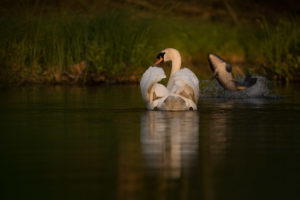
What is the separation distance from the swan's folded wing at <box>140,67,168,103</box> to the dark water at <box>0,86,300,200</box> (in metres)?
0.31

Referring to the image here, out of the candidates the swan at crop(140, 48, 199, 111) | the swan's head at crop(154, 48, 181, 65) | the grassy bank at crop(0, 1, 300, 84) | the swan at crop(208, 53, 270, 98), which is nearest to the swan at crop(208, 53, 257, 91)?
the swan at crop(208, 53, 270, 98)

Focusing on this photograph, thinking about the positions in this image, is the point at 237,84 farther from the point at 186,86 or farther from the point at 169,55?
the point at 186,86

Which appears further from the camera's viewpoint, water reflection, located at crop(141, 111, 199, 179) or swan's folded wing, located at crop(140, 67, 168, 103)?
swan's folded wing, located at crop(140, 67, 168, 103)

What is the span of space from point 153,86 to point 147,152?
4.51m

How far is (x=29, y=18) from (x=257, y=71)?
22.2 feet

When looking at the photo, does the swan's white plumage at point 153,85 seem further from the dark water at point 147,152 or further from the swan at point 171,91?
the dark water at point 147,152

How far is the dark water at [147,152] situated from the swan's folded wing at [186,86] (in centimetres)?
31

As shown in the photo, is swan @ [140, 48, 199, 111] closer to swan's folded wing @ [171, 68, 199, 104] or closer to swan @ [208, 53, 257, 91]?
swan's folded wing @ [171, 68, 199, 104]

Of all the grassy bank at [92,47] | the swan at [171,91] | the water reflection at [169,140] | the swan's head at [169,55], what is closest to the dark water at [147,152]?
the water reflection at [169,140]

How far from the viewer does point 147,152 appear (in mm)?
7379

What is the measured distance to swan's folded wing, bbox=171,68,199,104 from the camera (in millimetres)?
11633

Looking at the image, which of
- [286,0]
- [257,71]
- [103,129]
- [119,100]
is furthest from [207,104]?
[286,0]

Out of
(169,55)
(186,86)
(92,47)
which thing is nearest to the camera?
(186,86)

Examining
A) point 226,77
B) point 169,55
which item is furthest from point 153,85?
point 226,77
